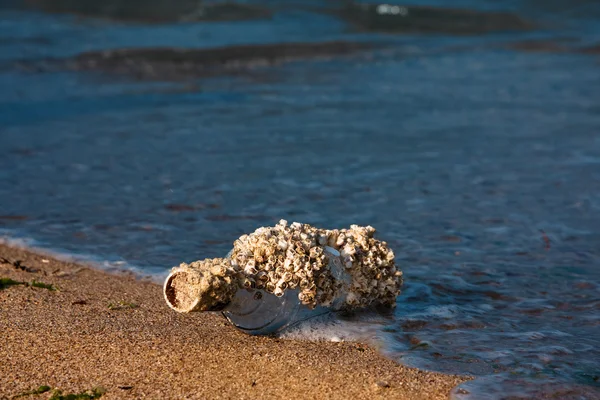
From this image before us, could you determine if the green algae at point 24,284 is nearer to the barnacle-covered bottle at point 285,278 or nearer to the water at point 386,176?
the water at point 386,176

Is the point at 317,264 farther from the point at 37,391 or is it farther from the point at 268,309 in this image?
the point at 37,391

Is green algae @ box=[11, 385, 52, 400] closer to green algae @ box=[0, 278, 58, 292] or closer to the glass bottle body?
the glass bottle body

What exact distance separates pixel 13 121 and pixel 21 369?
5.44 meters

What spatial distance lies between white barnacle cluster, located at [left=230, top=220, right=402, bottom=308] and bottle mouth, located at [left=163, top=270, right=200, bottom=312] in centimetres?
21

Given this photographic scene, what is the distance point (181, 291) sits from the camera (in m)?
3.18

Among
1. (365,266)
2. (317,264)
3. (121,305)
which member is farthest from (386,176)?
(317,264)

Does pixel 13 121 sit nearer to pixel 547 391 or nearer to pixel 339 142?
pixel 339 142

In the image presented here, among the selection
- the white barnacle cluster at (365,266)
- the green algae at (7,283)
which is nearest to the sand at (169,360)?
the green algae at (7,283)

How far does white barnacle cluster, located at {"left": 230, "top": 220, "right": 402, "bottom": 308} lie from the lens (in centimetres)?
335

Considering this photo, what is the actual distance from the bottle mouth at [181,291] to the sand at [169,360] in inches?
8.3

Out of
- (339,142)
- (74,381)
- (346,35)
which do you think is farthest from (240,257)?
(346,35)

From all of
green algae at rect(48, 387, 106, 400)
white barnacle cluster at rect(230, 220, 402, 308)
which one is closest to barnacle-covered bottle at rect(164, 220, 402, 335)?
white barnacle cluster at rect(230, 220, 402, 308)

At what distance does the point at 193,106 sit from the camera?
8.71m

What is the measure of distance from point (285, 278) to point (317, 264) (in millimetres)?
144
